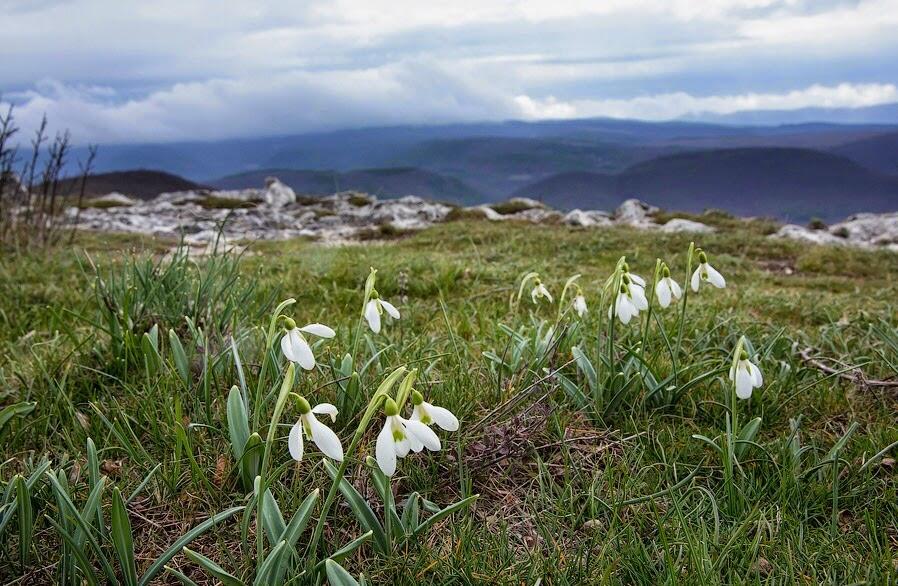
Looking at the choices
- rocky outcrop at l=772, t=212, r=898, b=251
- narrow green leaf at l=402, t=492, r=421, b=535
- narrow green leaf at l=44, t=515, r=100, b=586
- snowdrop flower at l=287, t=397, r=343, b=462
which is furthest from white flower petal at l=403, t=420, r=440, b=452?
rocky outcrop at l=772, t=212, r=898, b=251

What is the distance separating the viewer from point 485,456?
8.33 feet

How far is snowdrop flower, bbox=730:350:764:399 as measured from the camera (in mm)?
2170

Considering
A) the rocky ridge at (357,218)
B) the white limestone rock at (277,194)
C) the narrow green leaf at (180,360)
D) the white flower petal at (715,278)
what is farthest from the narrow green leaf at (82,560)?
the white limestone rock at (277,194)

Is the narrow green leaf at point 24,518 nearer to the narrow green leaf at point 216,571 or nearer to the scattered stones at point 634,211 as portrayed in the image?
the narrow green leaf at point 216,571

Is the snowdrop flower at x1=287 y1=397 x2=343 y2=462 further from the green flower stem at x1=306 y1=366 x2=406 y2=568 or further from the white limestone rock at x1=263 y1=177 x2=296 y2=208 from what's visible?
the white limestone rock at x1=263 y1=177 x2=296 y2=208

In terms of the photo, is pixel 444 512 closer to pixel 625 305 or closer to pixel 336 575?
pixel 336 575

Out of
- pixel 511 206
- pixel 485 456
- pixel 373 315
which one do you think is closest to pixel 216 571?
pixel 373 315

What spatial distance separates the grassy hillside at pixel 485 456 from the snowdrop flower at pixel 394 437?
12.5 inches

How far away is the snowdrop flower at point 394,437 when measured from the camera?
5.12 ft

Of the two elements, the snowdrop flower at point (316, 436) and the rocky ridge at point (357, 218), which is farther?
the rocky ridge at point (357, 218)

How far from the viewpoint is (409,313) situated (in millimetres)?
4715

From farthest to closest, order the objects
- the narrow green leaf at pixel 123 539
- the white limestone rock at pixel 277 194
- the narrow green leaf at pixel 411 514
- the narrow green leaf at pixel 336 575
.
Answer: the white limestone rock at pixel 277 194 → the narrow green leaf at pixel 411 514 → the narrow green leaf at pixel 123 539 → the narrow green leaf at pixel 336 575

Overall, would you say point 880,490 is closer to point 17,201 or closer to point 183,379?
point 183,379

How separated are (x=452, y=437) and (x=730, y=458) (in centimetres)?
97
